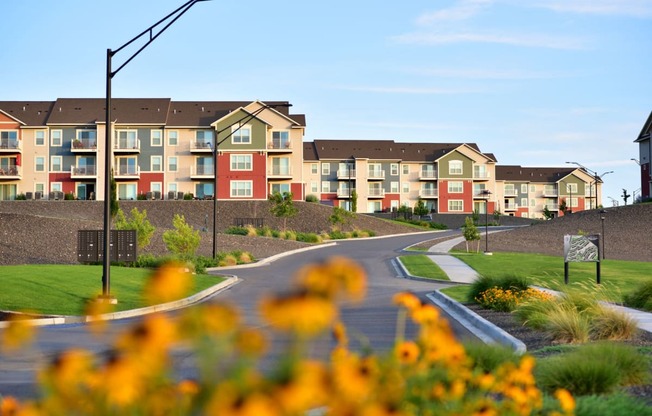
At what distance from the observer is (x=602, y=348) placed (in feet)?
31.6

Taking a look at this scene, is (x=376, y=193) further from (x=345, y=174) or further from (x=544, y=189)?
(x=544, y=189)

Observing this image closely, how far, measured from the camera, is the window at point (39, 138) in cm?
7812

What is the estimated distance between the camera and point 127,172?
256ft

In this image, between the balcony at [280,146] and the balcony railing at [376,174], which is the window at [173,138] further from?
the balcony railing at [376,174]

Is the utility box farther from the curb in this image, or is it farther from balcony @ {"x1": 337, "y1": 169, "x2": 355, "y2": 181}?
balcony @ {"x1": 337, "y1": 169, "x2": 355, "y2": 181}

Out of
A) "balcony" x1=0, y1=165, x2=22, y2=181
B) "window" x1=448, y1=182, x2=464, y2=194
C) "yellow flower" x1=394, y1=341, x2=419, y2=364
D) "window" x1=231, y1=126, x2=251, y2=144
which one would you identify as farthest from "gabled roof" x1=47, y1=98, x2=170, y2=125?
"yellow flower" x1=394, y1=341, x2=419, y2=364

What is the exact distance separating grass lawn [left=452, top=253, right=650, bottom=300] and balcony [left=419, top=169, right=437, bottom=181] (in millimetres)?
58233

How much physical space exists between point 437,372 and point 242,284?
82.0 feet

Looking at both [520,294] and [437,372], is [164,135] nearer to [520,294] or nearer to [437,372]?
[520,294]

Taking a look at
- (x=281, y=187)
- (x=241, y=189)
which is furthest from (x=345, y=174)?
(x=241, y=189)

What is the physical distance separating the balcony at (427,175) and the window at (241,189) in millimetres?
32330

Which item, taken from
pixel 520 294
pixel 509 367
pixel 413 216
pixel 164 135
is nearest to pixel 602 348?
pixel 509 367

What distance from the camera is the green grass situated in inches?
1292

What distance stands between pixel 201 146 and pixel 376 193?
99.8 ft
